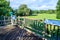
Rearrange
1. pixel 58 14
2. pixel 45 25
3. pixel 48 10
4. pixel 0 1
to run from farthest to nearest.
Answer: pixel 48 10 → pixel 58 14 → pixel 0 1 → pixel 45 25

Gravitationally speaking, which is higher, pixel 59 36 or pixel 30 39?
pixel 59 36

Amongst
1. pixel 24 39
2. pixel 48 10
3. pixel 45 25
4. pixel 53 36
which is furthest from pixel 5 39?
pixel 48 10

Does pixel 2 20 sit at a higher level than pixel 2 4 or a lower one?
lower

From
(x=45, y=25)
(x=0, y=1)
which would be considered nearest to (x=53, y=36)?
(x=45, y=25)

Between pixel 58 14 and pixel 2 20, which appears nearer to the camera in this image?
pixel 2 20

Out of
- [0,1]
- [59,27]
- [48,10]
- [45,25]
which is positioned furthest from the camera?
[48,10]

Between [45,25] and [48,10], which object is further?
[48,10]

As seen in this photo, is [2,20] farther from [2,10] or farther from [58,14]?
[58,14]

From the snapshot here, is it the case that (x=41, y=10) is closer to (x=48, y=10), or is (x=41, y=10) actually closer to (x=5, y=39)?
(x=48, y=10)

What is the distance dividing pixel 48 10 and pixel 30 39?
77.1m

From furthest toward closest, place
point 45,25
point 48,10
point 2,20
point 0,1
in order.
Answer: point 48,10 → point 0,1 → point 2,20 → point 45,25

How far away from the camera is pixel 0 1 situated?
107 ft

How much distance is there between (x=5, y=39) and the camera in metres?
Answer: 12.6

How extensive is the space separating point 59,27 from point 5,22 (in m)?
19.0
